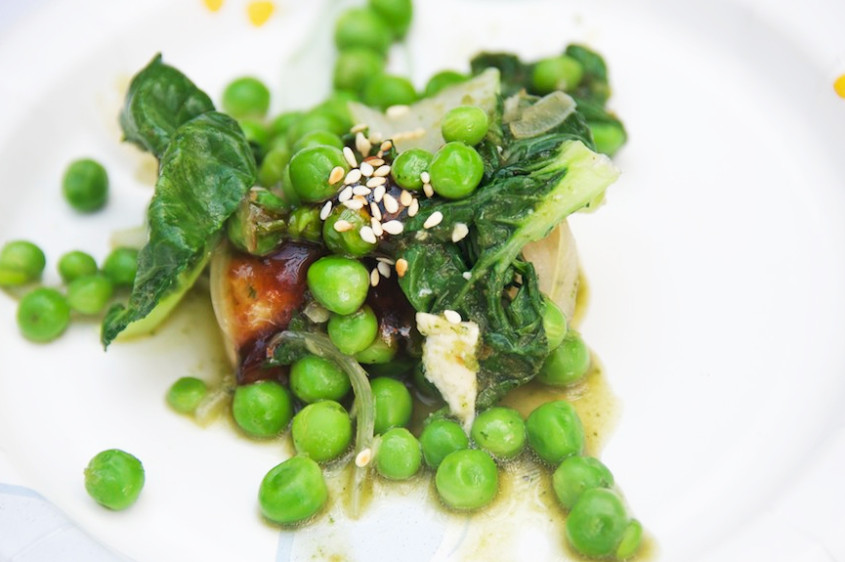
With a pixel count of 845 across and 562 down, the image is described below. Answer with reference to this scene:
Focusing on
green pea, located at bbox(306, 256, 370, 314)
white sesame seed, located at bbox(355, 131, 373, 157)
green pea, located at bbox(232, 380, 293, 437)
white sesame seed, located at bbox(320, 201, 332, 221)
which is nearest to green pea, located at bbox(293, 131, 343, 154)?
white sesame seed, located at bbox(355, 131, 373, 157)

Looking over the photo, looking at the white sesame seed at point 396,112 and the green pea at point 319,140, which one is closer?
the green pea at point 319,140

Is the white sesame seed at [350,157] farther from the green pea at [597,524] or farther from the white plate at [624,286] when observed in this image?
the green pea at [597,524]

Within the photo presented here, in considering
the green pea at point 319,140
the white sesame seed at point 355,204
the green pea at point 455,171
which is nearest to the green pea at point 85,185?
the green pea at point 319,140

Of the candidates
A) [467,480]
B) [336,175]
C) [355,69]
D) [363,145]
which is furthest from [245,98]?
[467,480]

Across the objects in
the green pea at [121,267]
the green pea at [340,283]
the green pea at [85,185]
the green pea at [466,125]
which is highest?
the green pea at [466,125]

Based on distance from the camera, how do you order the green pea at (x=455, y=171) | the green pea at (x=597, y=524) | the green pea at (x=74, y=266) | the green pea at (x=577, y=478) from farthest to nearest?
the green pea at (x=74, y=266) → the green pea at (x=455, y=171) → the green pea at (x=577, y=478) → the green pea at (x=597, y=524)

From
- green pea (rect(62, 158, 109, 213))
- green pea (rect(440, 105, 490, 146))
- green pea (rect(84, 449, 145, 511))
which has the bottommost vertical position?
green pea (rect(84, 449, 145, 511))

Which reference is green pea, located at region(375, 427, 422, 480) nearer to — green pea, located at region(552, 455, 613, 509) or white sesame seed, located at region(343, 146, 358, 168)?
green pea, located at region(552, 455, 613, 509)
